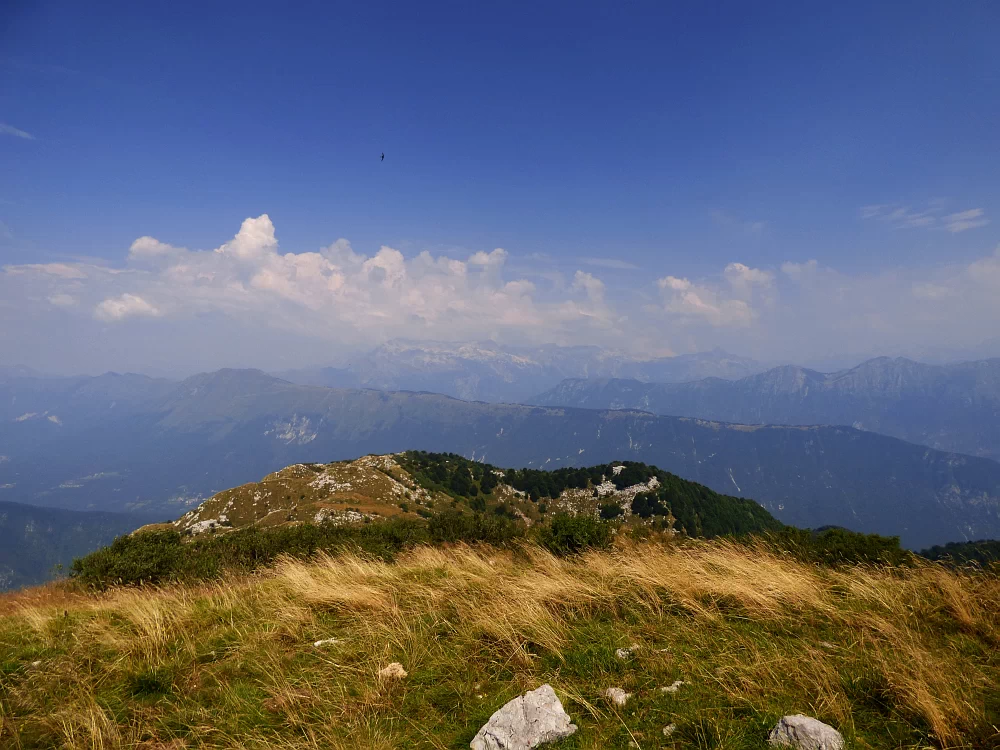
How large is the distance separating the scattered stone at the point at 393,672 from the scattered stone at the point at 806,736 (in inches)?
158

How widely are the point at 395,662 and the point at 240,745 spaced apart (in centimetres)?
189

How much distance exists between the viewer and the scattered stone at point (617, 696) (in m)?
4.59

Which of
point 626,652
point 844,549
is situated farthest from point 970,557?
point 626,652

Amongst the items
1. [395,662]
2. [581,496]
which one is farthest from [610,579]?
[581,496]

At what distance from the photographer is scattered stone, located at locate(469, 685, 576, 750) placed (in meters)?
4.02

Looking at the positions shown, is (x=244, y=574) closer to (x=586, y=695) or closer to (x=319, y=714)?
(x=319, y=714)

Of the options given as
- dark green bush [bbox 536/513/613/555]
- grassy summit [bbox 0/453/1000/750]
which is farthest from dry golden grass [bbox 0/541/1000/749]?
dark green bush [bbox 536/513/613/555]

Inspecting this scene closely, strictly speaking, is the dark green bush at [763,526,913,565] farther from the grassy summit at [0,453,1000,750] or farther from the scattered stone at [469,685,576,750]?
the scattered stone at [469,685,576,750]

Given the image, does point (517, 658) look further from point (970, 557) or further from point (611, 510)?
point (611, 510)

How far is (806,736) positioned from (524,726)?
2.48 metres

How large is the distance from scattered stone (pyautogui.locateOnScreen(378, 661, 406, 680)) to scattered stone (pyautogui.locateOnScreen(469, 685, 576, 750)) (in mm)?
1574

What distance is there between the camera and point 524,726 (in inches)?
161

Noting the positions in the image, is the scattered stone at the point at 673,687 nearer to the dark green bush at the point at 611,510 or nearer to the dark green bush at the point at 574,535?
the dark green bush at the point at 574,535

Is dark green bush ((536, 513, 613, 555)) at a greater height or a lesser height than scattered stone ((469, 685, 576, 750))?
lesser
